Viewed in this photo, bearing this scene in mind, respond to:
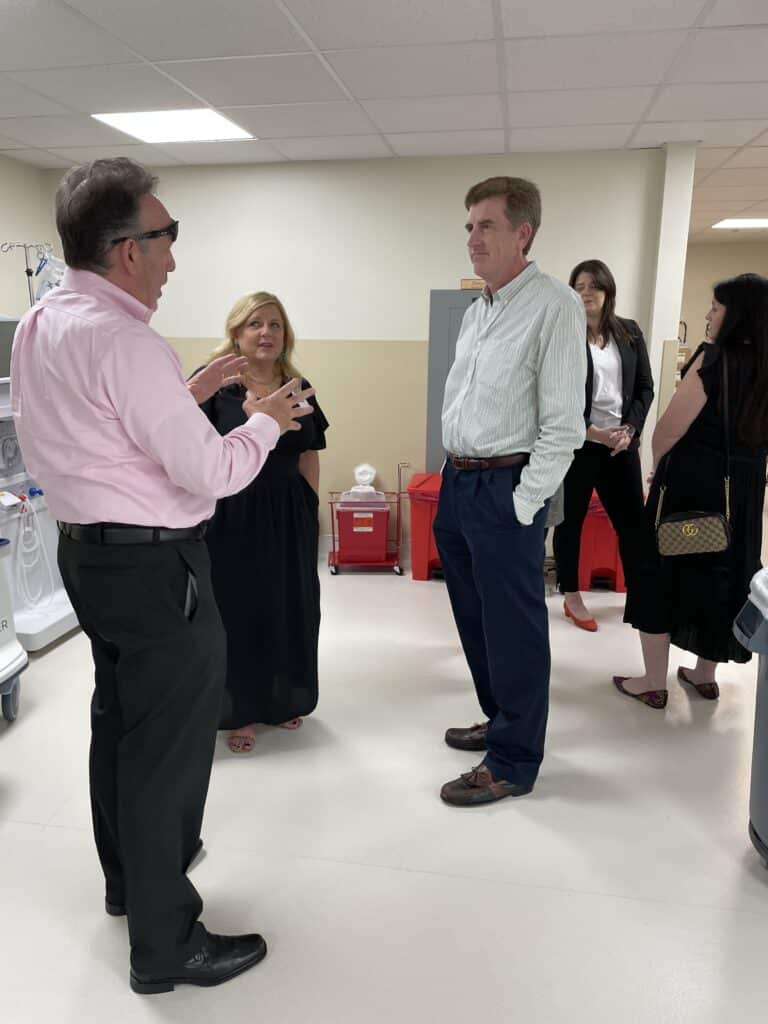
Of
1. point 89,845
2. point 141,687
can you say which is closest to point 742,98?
point 141,687

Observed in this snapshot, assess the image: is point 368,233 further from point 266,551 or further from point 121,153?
point 266,551

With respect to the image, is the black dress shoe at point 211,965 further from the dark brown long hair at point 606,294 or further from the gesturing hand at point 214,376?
the dark brown long hair at point 606,294

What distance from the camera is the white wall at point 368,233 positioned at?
4.27m

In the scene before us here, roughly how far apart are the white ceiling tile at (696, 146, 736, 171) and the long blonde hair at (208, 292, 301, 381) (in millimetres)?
3118

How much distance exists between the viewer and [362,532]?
4.45 m

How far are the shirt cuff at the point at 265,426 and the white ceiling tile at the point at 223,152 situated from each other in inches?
126

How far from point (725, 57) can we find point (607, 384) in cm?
133

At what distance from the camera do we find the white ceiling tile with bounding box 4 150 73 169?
431 cm

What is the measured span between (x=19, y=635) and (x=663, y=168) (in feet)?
13.8

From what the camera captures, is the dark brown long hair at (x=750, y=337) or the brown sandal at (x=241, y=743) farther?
the brown sandal at (x=241, y=743)

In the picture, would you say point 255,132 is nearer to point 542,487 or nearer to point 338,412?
point 338,412

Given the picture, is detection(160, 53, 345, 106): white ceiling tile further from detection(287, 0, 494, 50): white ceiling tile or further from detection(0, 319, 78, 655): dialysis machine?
detection(0, 319, 78, 655): dialysis machine

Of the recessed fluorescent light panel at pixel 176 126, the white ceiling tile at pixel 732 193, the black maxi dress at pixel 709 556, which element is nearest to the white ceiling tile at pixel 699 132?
the white ceiling tile at pixel 732 193

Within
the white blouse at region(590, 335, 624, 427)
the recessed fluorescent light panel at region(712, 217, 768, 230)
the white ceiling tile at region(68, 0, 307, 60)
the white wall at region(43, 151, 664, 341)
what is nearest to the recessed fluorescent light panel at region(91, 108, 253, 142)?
the white wall at region(43, 151, 664, 341)
